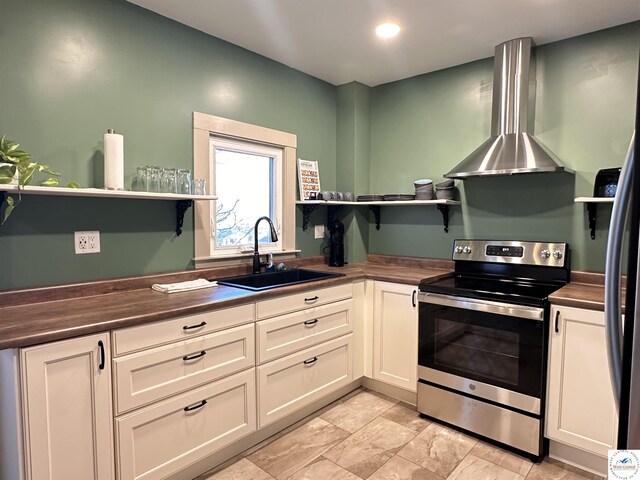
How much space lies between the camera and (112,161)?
1.93m

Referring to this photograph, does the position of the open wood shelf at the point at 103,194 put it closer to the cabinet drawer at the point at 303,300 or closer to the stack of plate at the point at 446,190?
the cabinet drawer at the point at 303,300

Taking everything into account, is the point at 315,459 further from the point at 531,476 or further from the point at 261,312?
the point at 531,476

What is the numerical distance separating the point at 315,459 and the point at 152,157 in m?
1.92

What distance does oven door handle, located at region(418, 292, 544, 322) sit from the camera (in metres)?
2.08

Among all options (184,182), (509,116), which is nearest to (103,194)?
(184,182)

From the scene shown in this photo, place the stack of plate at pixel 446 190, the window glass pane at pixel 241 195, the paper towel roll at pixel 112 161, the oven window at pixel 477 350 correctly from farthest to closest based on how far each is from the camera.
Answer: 1. the stack of plate at pixel 446 190
2. the window glass pane at pixel 241 195
3. the oven window at pixel 477 350
4. the paper towel roll at pixel 112 161

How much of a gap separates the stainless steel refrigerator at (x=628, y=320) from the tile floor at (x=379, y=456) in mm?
1579

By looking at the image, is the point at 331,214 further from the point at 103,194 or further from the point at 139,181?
the point at 103,194

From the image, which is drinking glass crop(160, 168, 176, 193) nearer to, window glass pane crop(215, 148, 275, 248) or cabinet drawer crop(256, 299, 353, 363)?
window glass pane crop(215, 148, 275, 248)

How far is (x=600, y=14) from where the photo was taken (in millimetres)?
2240

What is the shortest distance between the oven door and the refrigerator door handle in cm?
145

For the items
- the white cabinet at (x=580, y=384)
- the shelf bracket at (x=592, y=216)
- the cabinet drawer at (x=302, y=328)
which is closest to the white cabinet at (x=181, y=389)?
the cabinet drawer at (x=302, y=328)

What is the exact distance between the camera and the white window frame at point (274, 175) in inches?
102

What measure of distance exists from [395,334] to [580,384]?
1101mm
